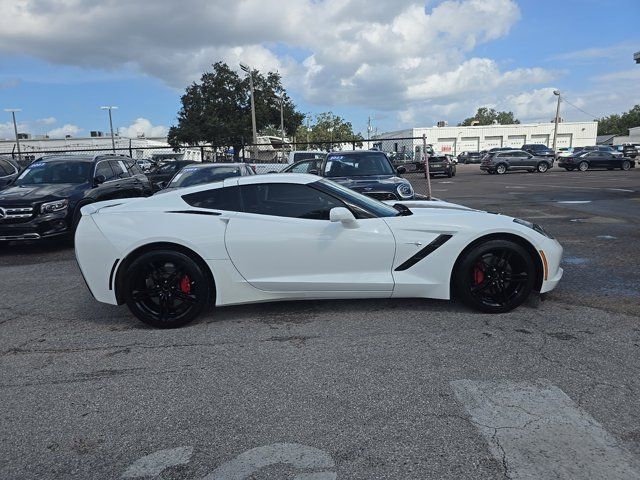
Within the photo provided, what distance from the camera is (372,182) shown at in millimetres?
9625

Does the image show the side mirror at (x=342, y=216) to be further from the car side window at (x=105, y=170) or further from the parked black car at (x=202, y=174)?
the car side window at (x=105, y=170)

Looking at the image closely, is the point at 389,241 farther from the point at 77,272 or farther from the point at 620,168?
the point at 620,168

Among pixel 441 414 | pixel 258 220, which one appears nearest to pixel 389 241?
pixel 258 220

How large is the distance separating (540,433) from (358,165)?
8.33m

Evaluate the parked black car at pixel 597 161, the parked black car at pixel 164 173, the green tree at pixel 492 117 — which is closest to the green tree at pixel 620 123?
the green tree at pixel 492 117

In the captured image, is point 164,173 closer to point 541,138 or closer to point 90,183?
point 90,183

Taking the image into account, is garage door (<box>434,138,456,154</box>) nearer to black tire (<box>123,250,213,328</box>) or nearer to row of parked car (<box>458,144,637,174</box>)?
row of parked car (<box>458,144,637,174</box>)

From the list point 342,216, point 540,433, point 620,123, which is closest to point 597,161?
point 342,216

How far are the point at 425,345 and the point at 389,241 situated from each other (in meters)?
1.04

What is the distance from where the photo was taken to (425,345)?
3.94 metres

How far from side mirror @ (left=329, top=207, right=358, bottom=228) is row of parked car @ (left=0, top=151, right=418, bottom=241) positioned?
359 cm

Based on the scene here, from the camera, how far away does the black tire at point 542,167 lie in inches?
1347

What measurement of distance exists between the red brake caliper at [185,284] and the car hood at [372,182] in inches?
201

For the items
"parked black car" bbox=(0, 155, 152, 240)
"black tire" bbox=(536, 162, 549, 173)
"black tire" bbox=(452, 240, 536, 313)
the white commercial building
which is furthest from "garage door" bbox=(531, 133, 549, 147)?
"black tire" bbox=(452, 240, 536, 313)
